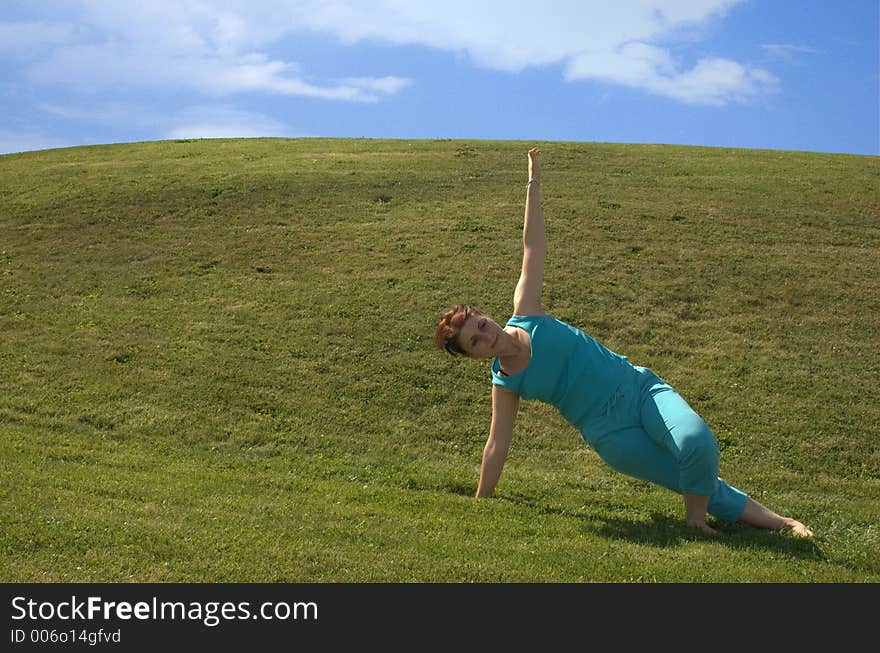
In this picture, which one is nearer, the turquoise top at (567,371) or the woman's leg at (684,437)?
the woman's leg at (684,437)

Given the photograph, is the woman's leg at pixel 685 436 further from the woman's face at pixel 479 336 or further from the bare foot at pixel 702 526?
the woman's face at pixel 479 336

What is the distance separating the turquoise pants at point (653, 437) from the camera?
6.06 m

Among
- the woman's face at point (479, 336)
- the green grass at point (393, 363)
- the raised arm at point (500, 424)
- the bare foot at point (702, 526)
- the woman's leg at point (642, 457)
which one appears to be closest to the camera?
the green grass at point (393, 363)

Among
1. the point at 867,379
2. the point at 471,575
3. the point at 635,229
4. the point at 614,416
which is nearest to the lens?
the point at 471,575

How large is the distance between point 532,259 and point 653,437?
1780mm

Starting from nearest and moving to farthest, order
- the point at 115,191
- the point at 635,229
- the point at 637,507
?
the point at 637,507 < the point at 635,229 < the point at 115,191

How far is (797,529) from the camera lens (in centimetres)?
662

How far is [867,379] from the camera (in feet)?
44.0

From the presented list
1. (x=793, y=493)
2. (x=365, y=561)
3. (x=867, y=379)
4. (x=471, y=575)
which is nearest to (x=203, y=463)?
(x=365, y=561)

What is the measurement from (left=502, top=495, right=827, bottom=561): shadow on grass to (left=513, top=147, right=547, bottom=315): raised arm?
2.00m

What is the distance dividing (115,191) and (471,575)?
2240 cm

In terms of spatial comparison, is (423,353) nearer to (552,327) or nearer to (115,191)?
(552,327)

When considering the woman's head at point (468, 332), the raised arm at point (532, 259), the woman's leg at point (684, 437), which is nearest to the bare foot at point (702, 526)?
the woman's leg at point (684, 437)
